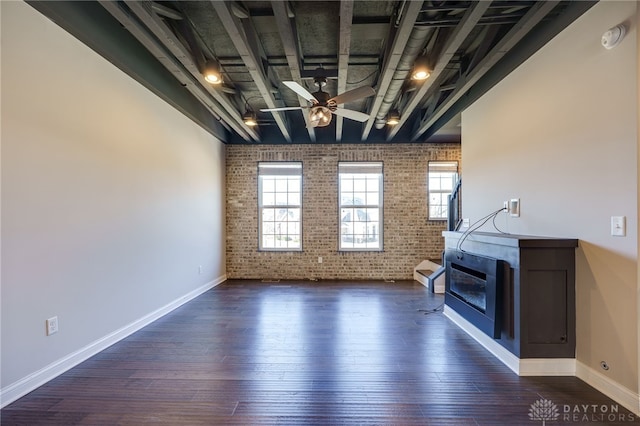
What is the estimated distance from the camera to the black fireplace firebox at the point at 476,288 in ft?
7.71

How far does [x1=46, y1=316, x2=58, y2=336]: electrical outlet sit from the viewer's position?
2.05 metres

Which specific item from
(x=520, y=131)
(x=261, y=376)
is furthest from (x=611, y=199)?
(x=261, y=376)

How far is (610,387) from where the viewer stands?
185 cm

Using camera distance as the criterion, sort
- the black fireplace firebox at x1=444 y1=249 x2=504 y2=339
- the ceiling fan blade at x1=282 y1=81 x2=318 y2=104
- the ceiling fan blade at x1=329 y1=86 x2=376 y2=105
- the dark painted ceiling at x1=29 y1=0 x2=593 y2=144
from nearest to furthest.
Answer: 1. the dark painted ceiling at x1=29 y1=0 x2=593 y2=144
2. the black fireplace firebox at x1=444 y1=249 x2=504 y2=339
3. the ceiling fan blade at x1=282 y1=81 x2=318 y2=104
4. the ceiling fan blade at x1=329 y1=86 x2=376 y2=105

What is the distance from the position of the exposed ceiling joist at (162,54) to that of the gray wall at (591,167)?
345 cm

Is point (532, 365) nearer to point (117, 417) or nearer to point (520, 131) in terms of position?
point (520, 131)

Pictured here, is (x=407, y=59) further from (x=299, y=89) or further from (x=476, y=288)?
(x=476, y=288)

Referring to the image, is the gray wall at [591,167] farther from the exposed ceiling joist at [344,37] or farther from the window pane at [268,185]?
the window pane at [268,185]

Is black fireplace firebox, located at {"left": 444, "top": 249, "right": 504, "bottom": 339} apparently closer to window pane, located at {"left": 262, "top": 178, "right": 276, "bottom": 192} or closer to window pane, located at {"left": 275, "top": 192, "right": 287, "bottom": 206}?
window pane, located at {"left": 275, "top": 192, "right": 287, "bottom": 206}

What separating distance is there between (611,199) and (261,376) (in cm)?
281

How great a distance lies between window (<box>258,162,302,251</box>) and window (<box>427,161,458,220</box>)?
267 centimetres

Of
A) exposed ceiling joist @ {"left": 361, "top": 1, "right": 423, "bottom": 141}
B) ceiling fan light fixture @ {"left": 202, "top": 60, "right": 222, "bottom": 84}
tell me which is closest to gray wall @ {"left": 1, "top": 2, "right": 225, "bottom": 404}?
ceiling fan light fixture @ {"left": 202, "top": 60, "right": 222, "bottom": 84}

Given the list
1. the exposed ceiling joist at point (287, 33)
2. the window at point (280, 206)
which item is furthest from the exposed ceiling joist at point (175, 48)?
the window at point (280, 206)

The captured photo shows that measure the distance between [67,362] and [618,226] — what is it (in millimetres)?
4194
